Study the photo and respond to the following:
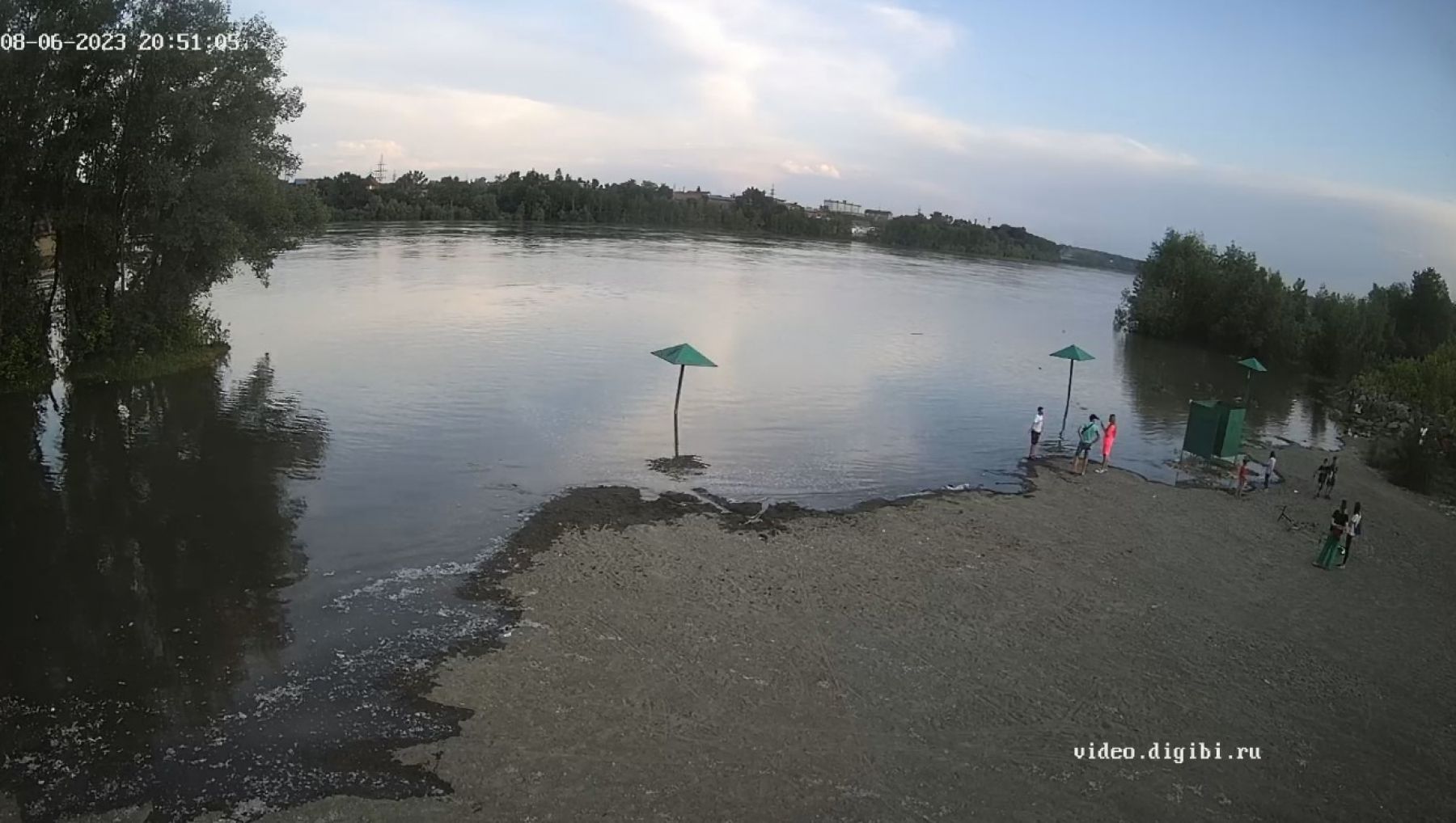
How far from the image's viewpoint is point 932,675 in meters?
11.6

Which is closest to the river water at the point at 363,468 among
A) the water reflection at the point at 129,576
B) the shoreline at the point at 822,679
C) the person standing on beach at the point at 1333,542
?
the water reflection at the point at 129,576

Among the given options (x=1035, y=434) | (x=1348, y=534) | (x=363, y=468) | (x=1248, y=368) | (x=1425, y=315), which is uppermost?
(x=1425, y=315)

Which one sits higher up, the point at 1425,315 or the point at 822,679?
the point at 1425,315

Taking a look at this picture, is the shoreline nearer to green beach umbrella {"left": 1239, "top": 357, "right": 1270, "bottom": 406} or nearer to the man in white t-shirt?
→ the man in white t-shirt

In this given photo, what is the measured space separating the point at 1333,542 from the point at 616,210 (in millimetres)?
146987

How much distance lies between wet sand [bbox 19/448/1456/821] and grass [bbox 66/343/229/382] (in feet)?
55.3

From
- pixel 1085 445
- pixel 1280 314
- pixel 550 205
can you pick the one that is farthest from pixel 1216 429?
pixel 550 205

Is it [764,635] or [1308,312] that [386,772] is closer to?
[764,635]

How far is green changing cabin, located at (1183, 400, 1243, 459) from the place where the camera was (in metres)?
25.0

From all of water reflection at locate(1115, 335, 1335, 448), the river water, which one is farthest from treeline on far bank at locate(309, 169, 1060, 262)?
water reflection at locate(1115, 335, 1335, 448)

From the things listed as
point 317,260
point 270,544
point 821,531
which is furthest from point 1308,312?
point 317,260

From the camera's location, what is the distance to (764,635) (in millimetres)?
12367

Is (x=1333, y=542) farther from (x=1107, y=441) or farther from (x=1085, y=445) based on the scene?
(x=1107, y=441)

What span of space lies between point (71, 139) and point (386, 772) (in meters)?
21.4
